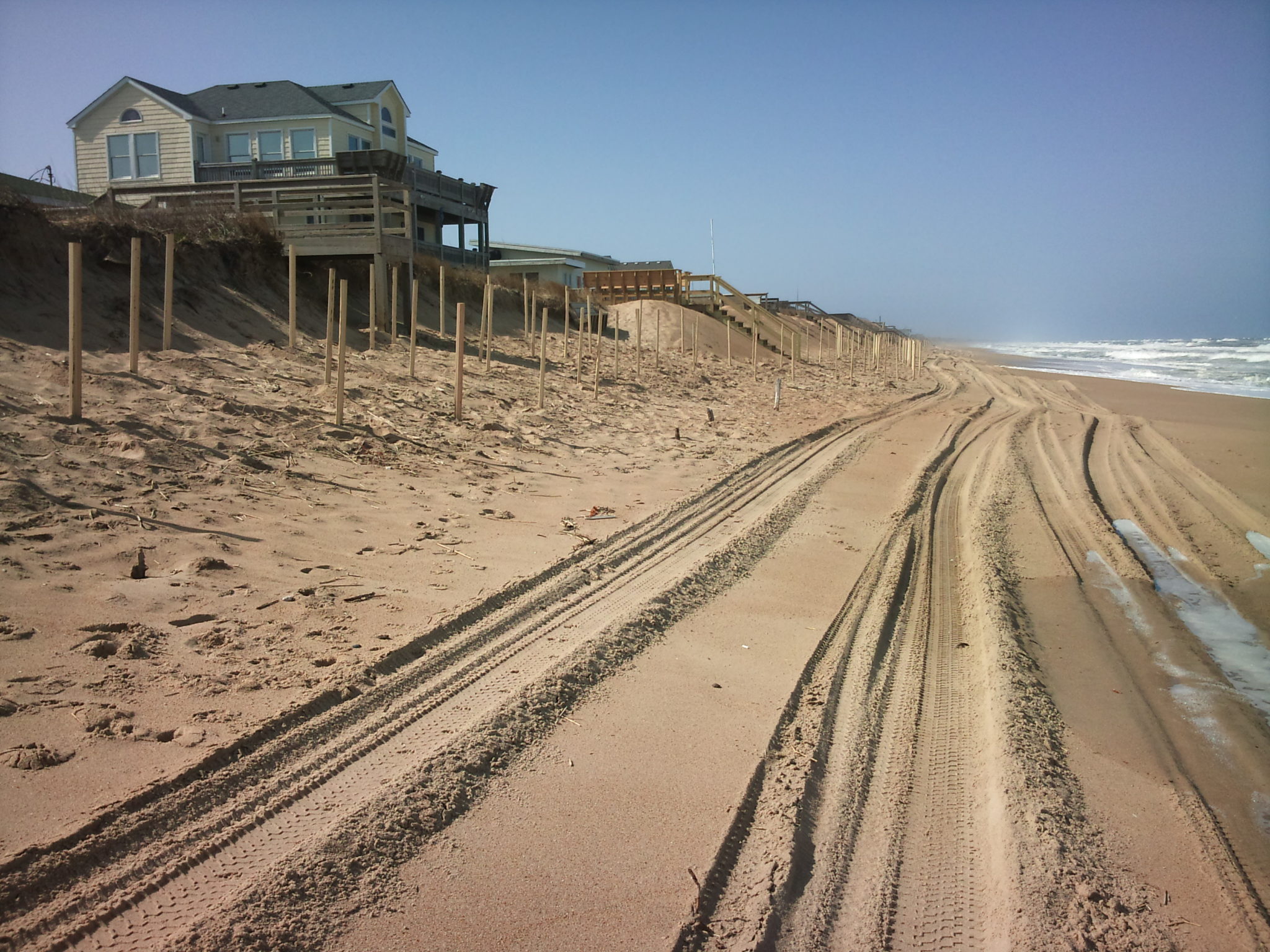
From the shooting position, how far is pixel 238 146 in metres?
27.2

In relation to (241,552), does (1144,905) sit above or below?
below

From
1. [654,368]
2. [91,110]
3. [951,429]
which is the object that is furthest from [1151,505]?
[91,110]

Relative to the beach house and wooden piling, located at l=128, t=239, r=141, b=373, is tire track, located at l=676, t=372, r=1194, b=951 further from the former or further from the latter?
the beach house

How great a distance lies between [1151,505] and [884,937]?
977cm

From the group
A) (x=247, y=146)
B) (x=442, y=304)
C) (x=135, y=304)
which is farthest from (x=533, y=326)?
(x=135, y=304)

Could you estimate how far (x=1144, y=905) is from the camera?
3043 mm

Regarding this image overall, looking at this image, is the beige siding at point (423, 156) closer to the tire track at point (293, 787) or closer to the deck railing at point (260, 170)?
the deck railing at point (260, 170)

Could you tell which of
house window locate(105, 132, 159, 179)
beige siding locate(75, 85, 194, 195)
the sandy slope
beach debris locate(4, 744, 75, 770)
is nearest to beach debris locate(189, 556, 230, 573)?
beach debris locate(4, 744, 75, 770)

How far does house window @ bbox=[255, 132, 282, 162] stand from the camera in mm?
26969

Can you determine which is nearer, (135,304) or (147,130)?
(135,304)

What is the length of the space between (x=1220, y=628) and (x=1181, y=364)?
53.0 metres

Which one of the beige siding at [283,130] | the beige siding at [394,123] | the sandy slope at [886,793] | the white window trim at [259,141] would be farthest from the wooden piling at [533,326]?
the sandy slope at [886,793]

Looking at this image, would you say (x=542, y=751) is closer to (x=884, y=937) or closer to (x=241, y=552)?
(x=884, y=937)

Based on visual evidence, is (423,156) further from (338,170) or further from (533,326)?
(533,326)
